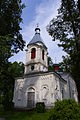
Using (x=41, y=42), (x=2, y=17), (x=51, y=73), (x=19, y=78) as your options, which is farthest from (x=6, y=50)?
(x=41, y=42)

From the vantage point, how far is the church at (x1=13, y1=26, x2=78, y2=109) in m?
26.5

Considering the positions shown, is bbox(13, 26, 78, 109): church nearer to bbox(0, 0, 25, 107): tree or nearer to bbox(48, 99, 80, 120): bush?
bbox(0, 0, 25, 107): tree

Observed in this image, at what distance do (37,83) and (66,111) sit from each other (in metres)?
19.3

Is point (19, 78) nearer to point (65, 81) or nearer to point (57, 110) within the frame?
point (65, 81)

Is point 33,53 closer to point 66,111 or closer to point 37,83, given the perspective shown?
point 37,83

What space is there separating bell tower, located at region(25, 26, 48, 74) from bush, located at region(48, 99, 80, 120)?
821 inches

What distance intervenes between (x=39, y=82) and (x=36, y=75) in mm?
1381

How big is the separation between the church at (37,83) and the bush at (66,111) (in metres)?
16.5

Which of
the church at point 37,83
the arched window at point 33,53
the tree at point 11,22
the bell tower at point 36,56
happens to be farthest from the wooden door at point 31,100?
the tree at point 11,22

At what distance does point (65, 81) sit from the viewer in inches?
1315

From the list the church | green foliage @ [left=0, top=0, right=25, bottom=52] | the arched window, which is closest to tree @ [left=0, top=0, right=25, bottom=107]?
green foliage @ [left=0, top=0, right=25, bottom=52]

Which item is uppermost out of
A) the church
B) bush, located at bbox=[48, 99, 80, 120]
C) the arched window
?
the arched window

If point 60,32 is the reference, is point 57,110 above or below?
below

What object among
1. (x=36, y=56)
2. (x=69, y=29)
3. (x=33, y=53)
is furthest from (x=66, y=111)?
(x=33, y=53)
